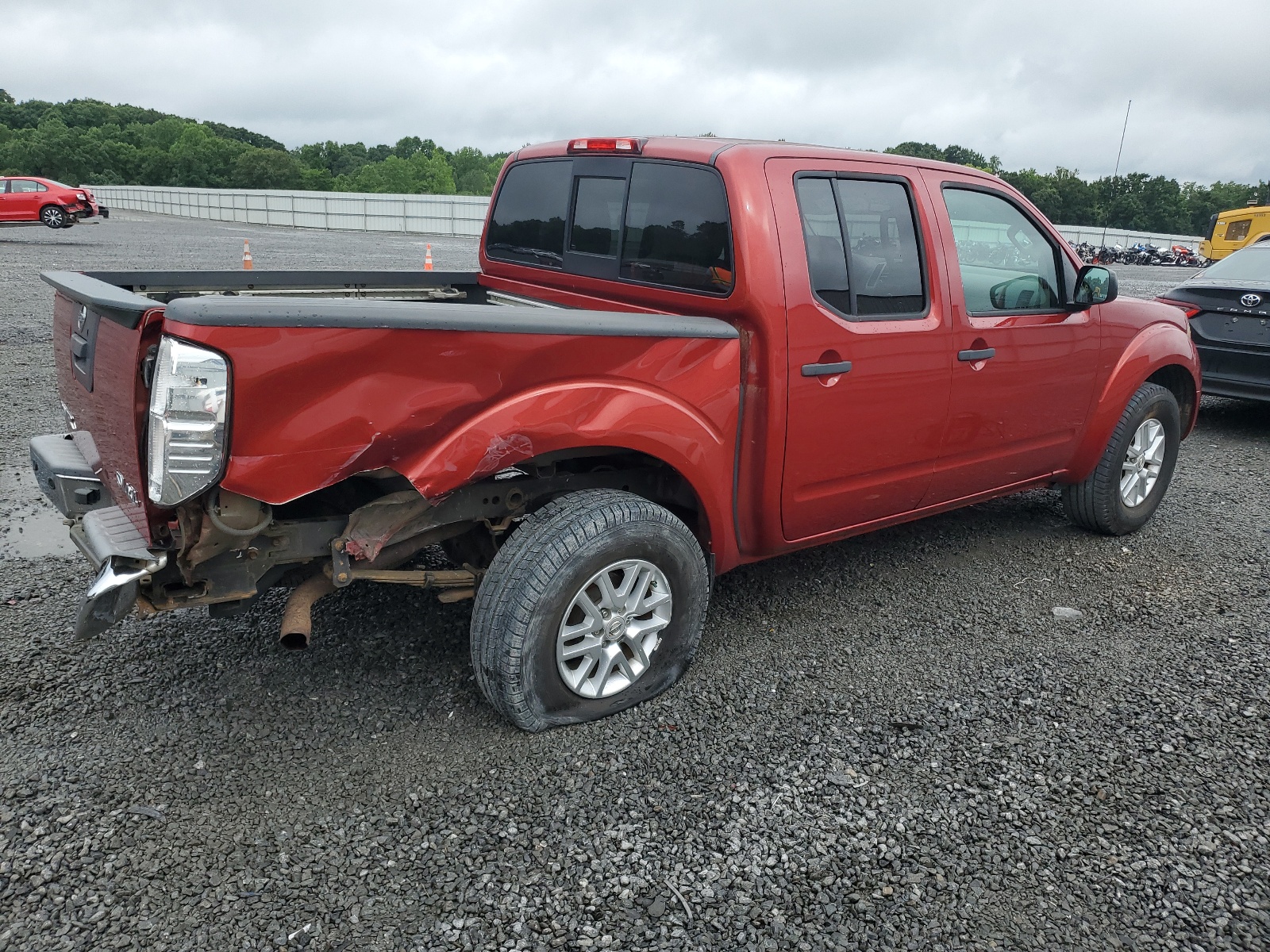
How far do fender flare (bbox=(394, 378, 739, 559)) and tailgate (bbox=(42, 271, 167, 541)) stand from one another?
0.68 metres

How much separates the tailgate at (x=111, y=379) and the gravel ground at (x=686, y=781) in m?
0.83

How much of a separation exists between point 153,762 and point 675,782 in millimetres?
1601

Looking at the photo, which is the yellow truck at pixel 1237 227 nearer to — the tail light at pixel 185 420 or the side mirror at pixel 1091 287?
the side mirror at pixel 1091 287

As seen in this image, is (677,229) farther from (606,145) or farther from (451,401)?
(451,401)

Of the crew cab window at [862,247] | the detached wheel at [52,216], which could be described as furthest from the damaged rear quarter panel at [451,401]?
the detached wheel at [52,216]

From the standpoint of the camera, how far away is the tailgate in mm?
2422

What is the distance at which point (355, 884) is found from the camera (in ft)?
7.93

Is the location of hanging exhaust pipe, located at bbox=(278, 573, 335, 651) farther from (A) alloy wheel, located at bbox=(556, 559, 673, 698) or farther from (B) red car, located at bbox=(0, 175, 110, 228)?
(B) red car, located at bbox=(0, 175, 110, 228)

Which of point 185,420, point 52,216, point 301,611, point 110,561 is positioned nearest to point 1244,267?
point 301,611

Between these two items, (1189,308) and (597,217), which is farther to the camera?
(1189,308)

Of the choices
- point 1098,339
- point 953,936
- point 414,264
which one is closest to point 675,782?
point 953,936

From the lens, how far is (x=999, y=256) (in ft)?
13.8

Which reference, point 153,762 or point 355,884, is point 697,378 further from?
point 153,762

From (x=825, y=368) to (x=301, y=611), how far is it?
6.51 feet
